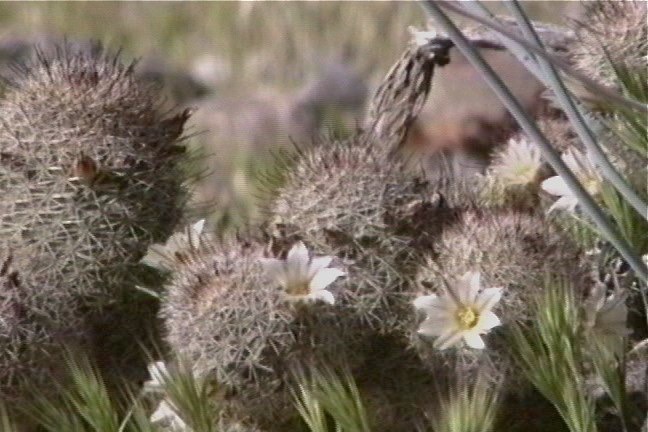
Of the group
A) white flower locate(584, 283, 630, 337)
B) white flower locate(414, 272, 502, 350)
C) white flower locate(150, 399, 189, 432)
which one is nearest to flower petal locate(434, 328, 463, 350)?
white flower locate(414, 272, 502, 350)

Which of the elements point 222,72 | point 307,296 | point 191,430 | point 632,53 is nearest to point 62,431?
point 191,430

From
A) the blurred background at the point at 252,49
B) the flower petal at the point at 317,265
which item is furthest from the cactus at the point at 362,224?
the blurred background at the point at 252,49

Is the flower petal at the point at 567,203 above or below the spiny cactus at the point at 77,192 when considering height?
below

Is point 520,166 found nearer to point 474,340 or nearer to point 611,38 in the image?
point 611,38

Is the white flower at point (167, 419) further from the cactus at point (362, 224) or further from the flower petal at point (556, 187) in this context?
the flower petal at point (556, 187)

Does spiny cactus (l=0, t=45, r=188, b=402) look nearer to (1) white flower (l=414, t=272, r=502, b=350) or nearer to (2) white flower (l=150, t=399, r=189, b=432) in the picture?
(2) white flower (l=150, t=399, r=189, b=432)

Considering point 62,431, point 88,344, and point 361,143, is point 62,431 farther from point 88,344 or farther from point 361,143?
point 361,143

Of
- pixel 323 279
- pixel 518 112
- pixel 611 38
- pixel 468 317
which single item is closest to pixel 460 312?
pixel 468 317
